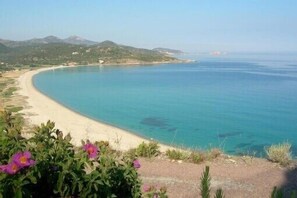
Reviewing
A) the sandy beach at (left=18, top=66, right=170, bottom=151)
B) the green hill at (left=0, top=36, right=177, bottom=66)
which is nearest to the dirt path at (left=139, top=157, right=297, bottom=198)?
the sandy beach at (left=18, top=66, right=170, bottom=151)

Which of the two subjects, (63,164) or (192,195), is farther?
(192,195)

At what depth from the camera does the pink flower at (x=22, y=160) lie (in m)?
2.80

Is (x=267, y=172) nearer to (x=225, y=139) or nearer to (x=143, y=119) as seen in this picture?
(x=225, y=139)

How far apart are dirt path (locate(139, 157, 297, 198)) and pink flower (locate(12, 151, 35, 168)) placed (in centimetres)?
512

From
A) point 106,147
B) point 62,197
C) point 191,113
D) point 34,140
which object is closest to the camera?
point 62,197

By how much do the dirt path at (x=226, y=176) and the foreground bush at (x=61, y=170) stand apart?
4319 mm

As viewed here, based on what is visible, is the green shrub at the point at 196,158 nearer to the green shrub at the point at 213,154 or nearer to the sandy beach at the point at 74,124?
the green shrub at the point at 213,154

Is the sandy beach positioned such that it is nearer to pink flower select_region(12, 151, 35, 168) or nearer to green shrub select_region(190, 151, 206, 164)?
green shrub select_region(190, 151, 206, 164)

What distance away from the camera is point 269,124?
36188 millimetres

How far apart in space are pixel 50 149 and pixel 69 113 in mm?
35349

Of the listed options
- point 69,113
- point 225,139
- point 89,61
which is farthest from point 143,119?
point 89,61

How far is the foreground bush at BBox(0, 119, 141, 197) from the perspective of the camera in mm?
3005

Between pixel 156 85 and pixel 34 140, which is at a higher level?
pixel 34 140

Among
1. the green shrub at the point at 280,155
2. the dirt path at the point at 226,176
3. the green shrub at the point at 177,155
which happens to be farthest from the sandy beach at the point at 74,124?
the dirt path at the point at 226,176
